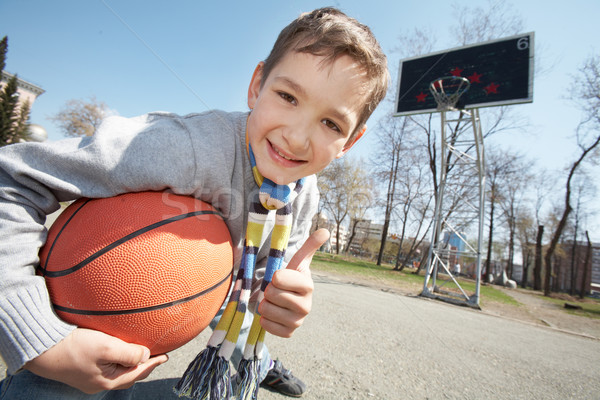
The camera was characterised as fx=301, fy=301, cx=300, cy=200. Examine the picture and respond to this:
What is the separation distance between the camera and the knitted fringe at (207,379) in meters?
1.21

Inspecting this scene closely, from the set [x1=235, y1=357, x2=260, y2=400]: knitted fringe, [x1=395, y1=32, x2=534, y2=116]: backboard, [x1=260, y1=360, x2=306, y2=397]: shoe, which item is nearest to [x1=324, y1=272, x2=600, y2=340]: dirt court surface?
[x1=395, y1=32, x2=534, y2=116]: backboard

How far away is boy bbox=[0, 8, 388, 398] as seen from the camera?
2.88ft

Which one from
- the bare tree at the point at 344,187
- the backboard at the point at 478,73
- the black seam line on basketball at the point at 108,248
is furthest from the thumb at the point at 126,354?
the bare tree at the point at 344,187

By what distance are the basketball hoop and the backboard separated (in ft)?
0.69

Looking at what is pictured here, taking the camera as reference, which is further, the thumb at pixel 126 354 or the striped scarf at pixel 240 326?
the striped scarf at pixel 240 326

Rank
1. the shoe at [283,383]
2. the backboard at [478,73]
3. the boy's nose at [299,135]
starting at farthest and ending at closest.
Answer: the backboard at [478,73] → the shoe at [283,383] → the boy's nose at [299,135]

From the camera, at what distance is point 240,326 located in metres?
1.33

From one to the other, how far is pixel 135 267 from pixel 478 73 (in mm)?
9662

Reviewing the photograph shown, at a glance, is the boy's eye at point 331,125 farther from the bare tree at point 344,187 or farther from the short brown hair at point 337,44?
the bare tree at point 344,187

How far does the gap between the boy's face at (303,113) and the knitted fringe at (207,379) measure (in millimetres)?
800

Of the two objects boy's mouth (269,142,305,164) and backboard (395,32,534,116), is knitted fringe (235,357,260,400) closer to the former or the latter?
boy's mouth (269,142,305,164)

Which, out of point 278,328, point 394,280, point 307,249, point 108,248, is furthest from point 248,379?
point 394,280

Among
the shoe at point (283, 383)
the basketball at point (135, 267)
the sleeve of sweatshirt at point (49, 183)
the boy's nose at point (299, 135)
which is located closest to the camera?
the sleeve of sweatshirt at point (49, 183)

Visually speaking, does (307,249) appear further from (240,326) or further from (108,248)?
(108,248)
